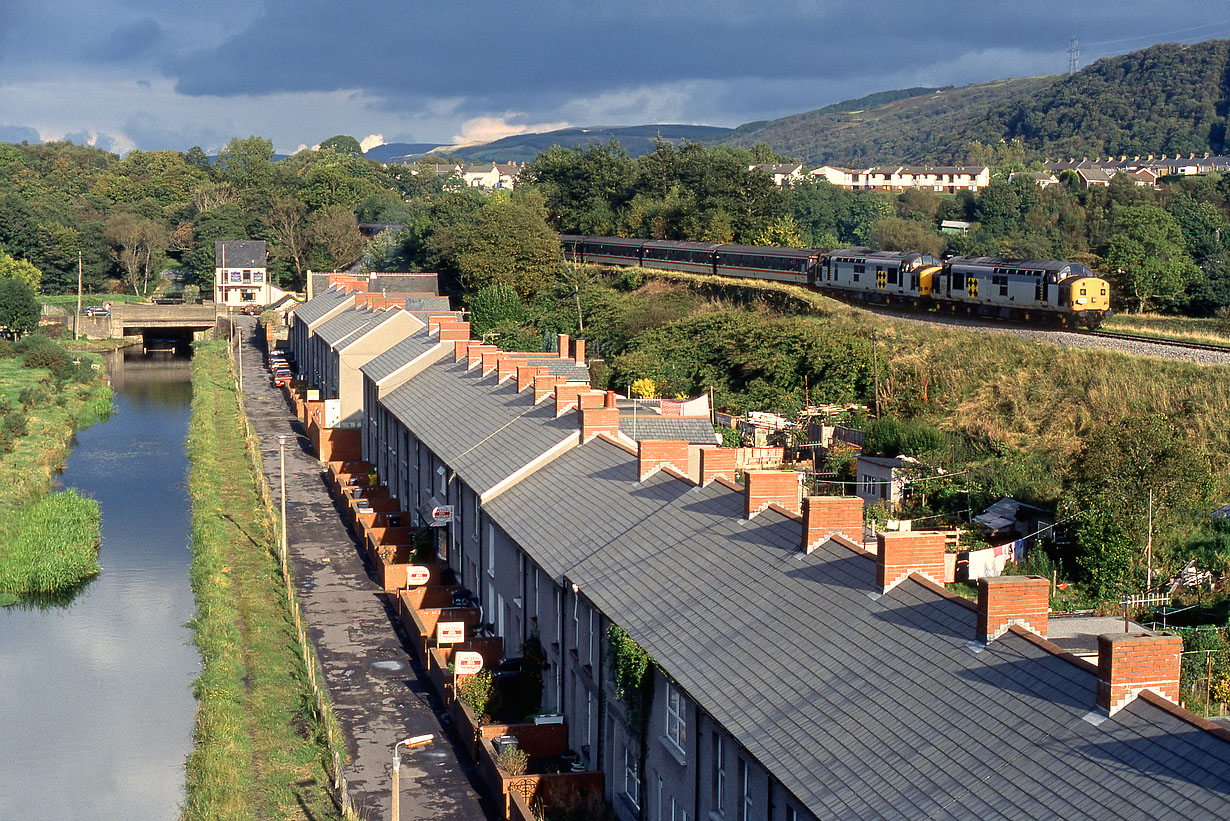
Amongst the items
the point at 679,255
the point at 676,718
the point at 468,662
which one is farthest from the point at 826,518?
the point at 679,255

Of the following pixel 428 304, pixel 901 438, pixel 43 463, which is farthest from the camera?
pixel 428 304

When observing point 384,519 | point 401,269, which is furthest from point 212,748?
point 401,269

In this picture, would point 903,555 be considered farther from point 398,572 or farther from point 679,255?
point 679,255

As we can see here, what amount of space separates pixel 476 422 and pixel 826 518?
17198 mm

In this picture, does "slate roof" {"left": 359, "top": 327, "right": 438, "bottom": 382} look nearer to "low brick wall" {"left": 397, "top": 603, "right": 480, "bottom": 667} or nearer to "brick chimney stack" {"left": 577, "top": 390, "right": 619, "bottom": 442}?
"low brick wall" {"left": 397, "top": 603, "right": 480, "bottom": 667}

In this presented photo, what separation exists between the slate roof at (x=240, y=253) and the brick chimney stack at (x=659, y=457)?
314ft

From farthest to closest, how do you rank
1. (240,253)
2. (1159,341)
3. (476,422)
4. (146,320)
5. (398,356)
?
(240,253) → (146,320) → (398,356) → (1159,341) → (476,422)

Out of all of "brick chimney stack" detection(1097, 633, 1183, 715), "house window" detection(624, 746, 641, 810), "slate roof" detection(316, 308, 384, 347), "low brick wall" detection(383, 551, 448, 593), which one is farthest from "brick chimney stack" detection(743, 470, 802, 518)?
"slate roof" detection(316, 308, 384, 347)

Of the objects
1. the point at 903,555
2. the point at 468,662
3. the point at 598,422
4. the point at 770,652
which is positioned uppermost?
the point at 598,422

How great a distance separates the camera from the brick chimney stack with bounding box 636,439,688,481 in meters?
26.1

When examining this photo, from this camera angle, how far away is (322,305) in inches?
2842

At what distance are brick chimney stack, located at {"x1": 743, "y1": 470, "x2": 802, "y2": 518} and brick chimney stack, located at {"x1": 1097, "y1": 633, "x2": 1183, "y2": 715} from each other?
8.48m

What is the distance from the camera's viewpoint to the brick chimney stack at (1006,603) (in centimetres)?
1564

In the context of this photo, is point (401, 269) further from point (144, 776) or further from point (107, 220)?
point (144, 776)
